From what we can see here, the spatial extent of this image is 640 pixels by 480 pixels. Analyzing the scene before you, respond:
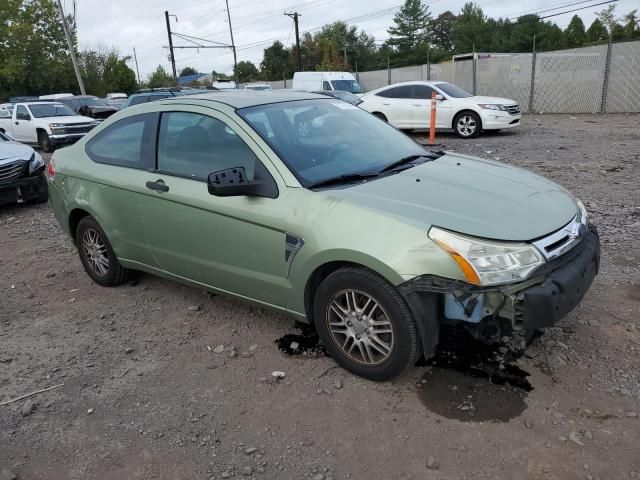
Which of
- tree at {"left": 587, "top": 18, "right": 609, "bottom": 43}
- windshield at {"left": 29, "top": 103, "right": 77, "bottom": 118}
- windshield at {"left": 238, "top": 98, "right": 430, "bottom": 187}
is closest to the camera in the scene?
windshield at {"left": 238, "top": 98, "right": 430, "bottom": 187}

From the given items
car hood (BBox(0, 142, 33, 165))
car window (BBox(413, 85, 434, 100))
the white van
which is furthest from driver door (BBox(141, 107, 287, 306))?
the white van

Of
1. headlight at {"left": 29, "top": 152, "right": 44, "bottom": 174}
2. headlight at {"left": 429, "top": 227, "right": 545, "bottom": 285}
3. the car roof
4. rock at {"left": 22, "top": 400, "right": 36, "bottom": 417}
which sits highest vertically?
the car roof

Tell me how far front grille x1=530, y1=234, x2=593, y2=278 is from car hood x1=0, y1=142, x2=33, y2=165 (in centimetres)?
803

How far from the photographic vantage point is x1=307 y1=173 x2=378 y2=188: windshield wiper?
11.0 ft

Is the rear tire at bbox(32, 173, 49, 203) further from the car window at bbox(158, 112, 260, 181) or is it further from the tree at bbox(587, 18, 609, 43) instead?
the tree at bbox(587, 18, 609, 43)

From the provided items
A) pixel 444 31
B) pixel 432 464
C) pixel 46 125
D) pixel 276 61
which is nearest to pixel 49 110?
pixel 46 125

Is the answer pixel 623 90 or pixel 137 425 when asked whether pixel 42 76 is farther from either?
pixel 137 425

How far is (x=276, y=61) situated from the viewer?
217ft

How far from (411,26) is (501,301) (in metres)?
80.0

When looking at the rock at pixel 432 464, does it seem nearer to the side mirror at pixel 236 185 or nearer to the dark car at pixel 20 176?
the side mirror at pixel 236 185

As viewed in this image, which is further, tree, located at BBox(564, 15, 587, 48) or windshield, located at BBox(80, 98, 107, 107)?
tree, located at BBox(564, 15, 587, 48)

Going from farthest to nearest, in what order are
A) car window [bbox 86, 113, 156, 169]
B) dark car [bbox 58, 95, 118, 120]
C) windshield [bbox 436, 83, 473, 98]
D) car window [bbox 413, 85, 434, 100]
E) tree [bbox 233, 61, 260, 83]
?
tree [bbox 233, 61, 260, 83]
dark car [bbox 58, 95, 118, 120]
car window [bbox 413, 85, 434, 100]
windshield [bbox 436, 83, 473, 98]
car window [bbox 86, 113, 156, 169]

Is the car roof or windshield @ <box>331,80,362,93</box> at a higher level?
the car roof

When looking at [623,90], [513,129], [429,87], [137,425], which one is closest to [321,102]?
[137,425]
